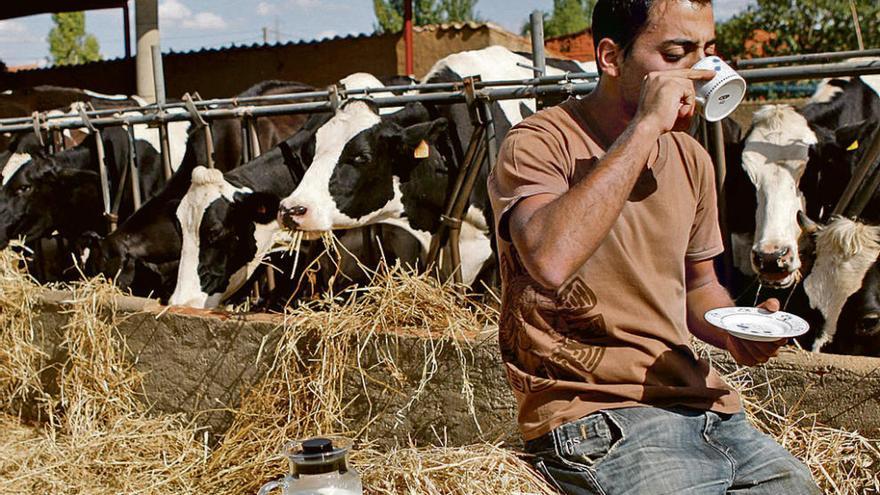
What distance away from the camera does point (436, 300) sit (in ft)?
11.7

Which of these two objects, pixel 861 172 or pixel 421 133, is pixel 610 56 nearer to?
pixel 861 172

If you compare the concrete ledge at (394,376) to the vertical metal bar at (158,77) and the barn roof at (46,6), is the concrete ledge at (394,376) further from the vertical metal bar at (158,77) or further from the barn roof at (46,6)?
the barn roof at (46,6)

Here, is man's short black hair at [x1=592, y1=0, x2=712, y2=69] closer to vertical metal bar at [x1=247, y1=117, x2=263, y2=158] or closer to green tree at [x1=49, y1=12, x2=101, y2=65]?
vertical metal bar at [x1=247, y1=117, x2=263, y2=158]

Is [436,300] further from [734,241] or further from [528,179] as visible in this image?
[734,241]

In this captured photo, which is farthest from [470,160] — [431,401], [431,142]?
[431,401]

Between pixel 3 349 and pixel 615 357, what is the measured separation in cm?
342

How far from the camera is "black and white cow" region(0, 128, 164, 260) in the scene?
684cm

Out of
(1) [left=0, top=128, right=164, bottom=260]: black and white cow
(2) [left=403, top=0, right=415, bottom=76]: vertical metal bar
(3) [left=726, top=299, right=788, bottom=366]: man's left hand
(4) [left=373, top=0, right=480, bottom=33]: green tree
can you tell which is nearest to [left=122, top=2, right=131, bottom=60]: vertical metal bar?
(2) [left=403, top=0, right=415, bottom=76]: vertical metal bar

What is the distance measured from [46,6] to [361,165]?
13.5m

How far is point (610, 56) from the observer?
2.12m

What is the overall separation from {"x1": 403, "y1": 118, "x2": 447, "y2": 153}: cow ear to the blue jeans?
9.65ft

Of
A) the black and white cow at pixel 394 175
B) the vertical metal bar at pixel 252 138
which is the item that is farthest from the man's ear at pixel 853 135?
the vertical metal bar at pixel 252 138

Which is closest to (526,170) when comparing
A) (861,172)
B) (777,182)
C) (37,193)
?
(861,172)

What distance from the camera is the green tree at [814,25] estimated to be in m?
16.4
